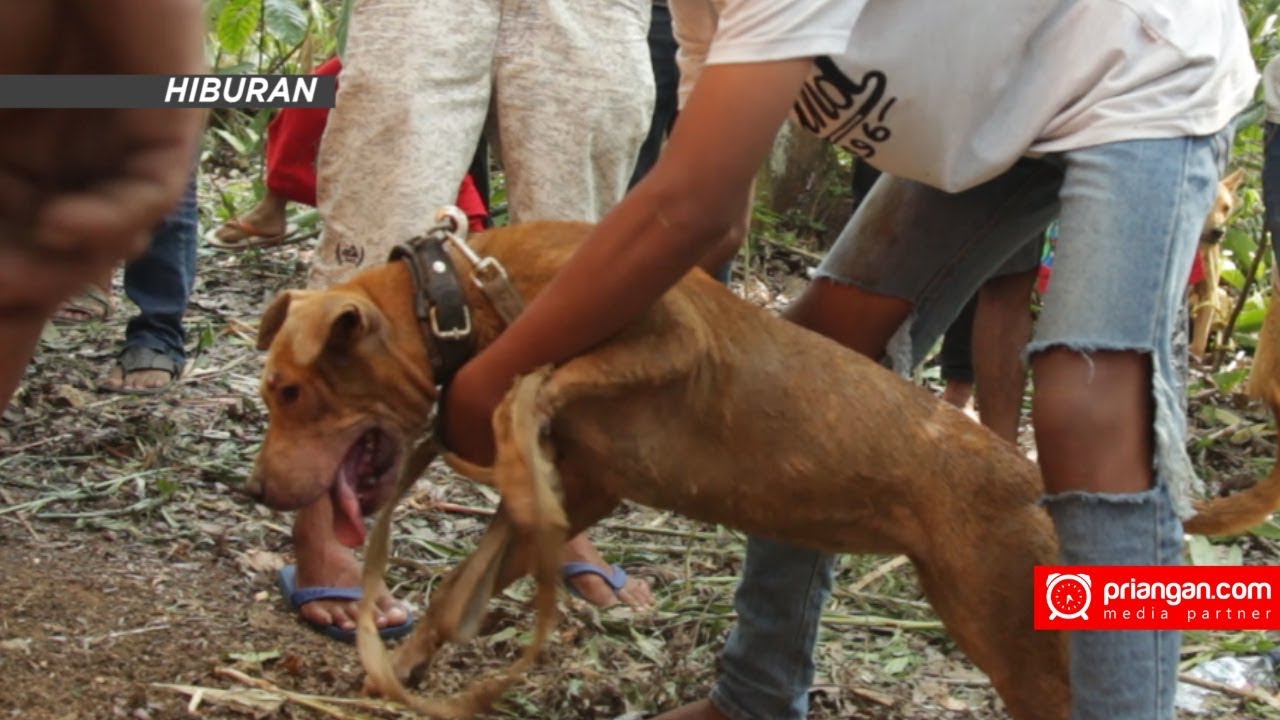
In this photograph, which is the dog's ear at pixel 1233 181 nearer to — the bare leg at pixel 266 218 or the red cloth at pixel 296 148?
the red cloth at pixel 296 148

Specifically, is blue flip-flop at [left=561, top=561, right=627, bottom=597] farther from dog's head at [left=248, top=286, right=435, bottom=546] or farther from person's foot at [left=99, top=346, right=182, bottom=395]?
person's foot at [left=99, top=346, right=182, bottom=395]

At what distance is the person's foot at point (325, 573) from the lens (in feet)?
12.9

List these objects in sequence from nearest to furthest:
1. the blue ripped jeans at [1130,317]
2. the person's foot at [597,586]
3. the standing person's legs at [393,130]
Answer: the blue ripped jeans at [1130,317] → the standing person's legs at [393,130] → the person's foot at [597,586]

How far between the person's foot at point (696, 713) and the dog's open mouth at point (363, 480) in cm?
90

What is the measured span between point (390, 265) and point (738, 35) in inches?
35.3

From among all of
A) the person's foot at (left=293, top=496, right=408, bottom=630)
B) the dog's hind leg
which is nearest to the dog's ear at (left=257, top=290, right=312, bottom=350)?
the person's foot at (left=293, top=496, right=408, bottom=630)

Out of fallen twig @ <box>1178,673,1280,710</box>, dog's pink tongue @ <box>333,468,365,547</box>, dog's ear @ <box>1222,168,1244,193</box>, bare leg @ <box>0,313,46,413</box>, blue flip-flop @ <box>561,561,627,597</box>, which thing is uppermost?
dog's ear @ <box>1222,168,1244,193</box>

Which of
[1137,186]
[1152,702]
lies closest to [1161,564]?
[1152,702]

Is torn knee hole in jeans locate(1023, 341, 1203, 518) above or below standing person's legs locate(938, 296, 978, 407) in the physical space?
below

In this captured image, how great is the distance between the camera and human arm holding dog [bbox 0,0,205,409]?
1188mm

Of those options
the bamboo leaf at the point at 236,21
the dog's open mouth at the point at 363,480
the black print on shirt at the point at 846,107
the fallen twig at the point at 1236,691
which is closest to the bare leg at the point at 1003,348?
the fallen twig at the point at 1236,691

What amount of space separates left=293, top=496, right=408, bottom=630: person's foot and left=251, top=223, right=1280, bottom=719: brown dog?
2.76 feet

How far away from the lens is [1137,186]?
275cm

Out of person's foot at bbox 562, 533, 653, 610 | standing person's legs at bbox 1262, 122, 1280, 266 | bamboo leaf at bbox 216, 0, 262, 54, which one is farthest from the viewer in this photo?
bamboo leaf at bbox 216, 0, 262, 54
